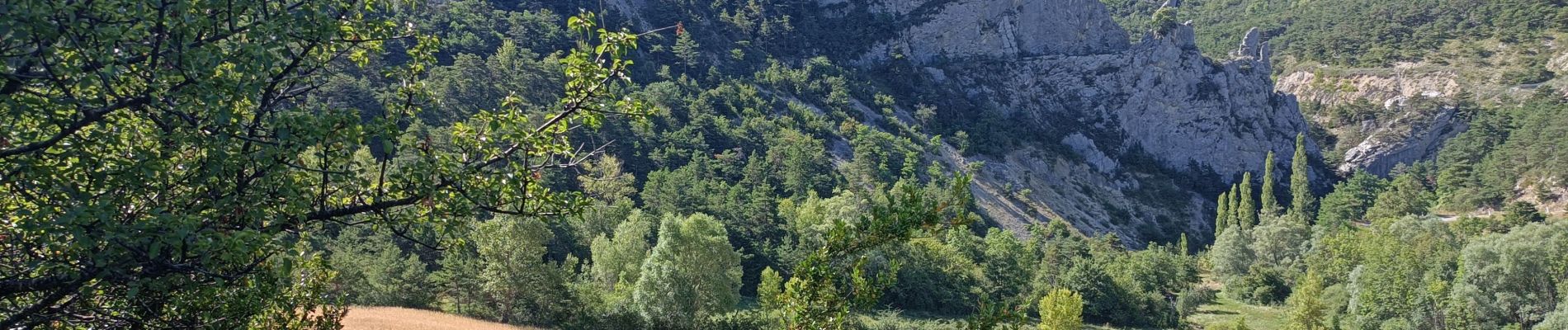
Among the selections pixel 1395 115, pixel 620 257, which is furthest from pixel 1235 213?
pixel 620 257

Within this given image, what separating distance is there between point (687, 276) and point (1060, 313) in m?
14.6

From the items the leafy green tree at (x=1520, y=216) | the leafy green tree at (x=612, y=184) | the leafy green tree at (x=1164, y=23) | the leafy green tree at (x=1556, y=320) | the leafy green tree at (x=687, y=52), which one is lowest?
the leafy green tree at (x=1556, y=320)

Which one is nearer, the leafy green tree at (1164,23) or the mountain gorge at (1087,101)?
the mountain gorge at (1087,101)

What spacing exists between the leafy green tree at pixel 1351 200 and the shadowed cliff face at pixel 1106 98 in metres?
10.5

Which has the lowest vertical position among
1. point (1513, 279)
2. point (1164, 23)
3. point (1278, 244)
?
point (1278, 244)

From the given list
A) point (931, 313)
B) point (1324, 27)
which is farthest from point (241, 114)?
point (1324, 27)

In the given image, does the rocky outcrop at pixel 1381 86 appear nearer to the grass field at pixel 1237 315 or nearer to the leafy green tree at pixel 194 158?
the grass field at pixel 1237 315

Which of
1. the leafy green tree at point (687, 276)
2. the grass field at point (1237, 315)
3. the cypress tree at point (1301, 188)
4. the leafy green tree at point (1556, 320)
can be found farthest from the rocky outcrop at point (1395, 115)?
the leafy green tree at point (687, 276)

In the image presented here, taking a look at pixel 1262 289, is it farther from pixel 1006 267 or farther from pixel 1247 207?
pixel 1247 207

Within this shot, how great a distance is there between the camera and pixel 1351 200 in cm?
7944

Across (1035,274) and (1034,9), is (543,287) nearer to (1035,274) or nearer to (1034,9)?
(1035,274)

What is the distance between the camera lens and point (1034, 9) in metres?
104

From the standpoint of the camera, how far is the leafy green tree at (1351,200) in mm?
75188

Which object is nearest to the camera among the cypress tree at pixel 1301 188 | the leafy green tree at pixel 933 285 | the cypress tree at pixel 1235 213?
the leafy green tree at pixel 933 285
